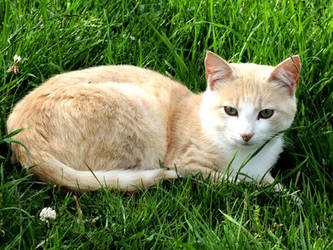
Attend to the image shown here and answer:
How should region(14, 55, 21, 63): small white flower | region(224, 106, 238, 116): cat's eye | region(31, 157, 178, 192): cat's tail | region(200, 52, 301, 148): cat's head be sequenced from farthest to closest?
1. region(14, 55, 21, 63): small white flower
2. region(224, 106, 238, 116): cat's eye
3. region(200, 52, 301, 148): cat's head
4. region(31, 157, 178, 192): cat's tail

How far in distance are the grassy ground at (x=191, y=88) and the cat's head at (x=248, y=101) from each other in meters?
0.24

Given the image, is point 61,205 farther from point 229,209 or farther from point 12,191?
point 229,209

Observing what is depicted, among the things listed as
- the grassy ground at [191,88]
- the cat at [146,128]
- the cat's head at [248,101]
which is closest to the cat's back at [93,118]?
the cat at [146,128]

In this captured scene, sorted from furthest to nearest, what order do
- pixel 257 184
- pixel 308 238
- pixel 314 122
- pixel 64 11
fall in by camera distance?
pixel 64 11
pixel 314 122
pixel 257 184
pixel 308 238

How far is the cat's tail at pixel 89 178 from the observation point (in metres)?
2.64

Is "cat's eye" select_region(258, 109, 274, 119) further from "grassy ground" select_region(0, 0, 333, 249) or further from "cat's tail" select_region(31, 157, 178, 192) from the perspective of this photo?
"cat's tail" select_region(31, 157, 178, 192)

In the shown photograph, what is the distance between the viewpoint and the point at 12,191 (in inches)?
96.0

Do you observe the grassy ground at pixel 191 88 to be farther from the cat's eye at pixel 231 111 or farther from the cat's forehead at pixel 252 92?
the cat's eye at pixel 231 111

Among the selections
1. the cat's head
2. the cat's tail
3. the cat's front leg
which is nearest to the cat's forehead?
the cat's head

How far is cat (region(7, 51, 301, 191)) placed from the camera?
277cm

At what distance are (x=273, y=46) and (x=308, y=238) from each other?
5.72ft

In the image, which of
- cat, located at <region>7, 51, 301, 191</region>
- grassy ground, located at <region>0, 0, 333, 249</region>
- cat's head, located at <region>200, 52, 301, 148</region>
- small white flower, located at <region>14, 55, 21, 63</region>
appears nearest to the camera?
grassy ground, located at <region>0, 0, 333, 249</region>

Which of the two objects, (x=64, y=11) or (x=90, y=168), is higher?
(x=64, y=11)

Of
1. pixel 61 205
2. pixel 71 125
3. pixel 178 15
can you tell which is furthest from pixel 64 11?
pixel 61 205
